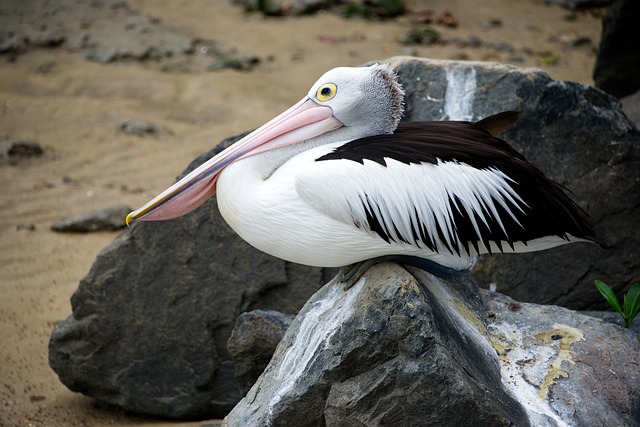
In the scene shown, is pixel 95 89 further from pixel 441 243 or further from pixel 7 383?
pixel 441 243

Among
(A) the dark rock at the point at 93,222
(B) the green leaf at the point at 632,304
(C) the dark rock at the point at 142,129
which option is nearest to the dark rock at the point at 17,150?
(C) the dark rock at the point at 142,129

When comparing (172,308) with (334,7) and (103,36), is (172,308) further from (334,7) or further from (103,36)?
(334,7)

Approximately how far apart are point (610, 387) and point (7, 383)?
310 centimetres

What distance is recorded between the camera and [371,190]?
9.38 feet

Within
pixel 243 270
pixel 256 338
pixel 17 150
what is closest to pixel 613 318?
pixel 256 338

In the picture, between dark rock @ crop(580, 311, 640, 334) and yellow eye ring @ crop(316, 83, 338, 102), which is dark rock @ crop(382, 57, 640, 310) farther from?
yellow eye ring @ crop(316, 83, 338, 102)

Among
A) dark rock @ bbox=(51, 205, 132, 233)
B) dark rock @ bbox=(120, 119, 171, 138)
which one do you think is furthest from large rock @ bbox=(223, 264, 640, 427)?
dark rock @ bbox=(120, 119, 171, 138)

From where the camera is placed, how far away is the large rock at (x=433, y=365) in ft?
9.03

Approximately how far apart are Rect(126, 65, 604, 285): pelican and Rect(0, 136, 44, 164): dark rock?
4654 mm

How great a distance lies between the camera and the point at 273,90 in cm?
873

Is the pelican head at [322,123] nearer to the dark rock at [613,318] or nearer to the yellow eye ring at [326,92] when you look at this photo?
the yellow eye ring at [326,92]

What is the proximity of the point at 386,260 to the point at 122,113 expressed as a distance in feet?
19.5

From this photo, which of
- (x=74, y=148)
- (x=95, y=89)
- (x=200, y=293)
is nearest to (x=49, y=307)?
(x=200, y=293)

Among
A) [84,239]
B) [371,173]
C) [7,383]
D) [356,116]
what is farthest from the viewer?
[84,239]
